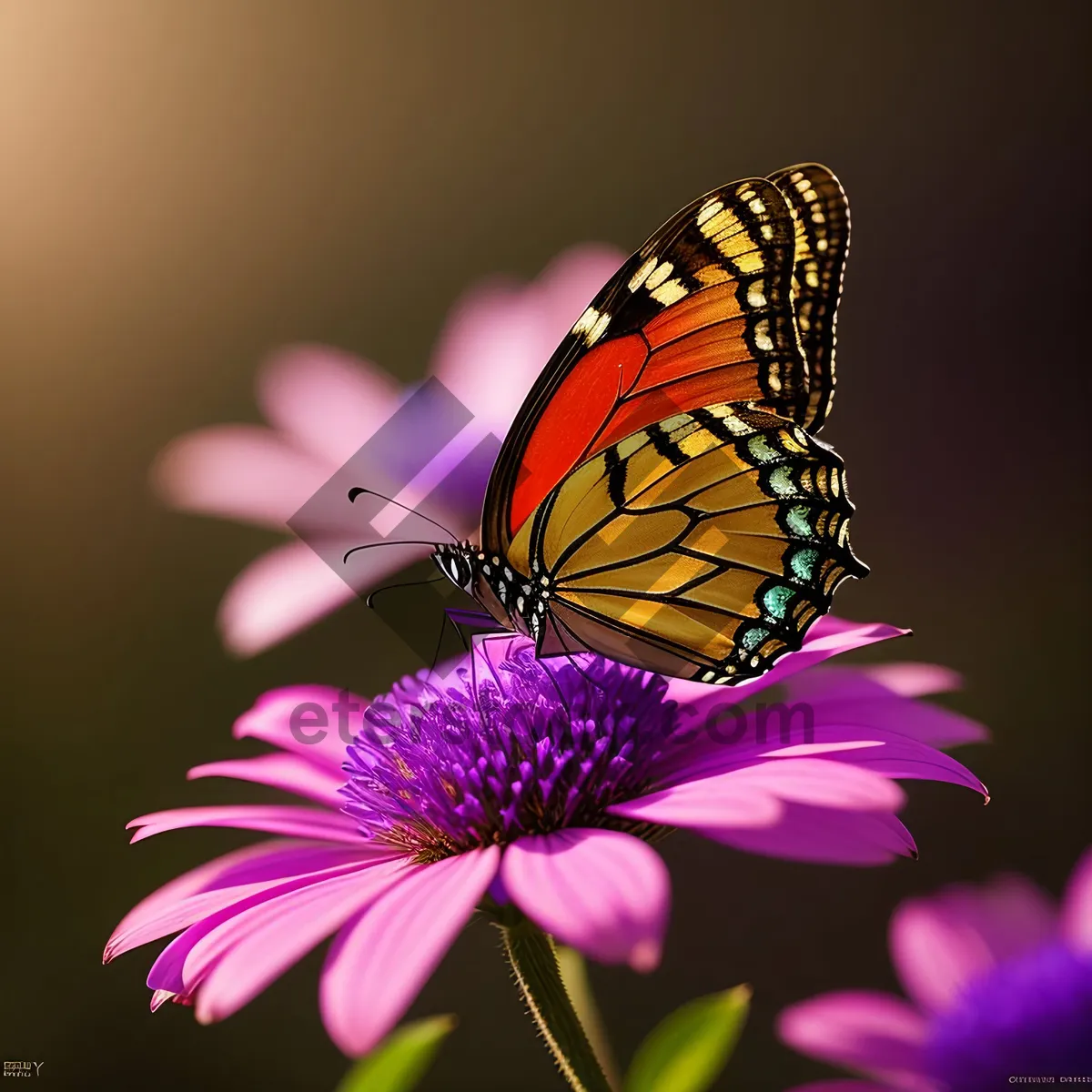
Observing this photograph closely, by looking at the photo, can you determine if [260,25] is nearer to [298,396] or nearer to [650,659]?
[298,396]

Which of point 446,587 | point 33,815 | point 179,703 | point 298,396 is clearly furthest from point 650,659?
point 33,815

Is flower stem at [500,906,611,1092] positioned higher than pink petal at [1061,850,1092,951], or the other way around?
flower stem at [500,906,611,1092]

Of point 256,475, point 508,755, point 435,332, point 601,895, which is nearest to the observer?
point 601,895

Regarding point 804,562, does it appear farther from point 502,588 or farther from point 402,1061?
point 402,1061

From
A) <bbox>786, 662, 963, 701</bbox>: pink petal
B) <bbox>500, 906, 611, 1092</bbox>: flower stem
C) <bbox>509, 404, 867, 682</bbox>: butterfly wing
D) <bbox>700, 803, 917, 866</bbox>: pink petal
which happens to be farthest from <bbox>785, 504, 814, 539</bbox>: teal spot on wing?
<bbox>500, 906, 611, 1092</bbox>: flower stem

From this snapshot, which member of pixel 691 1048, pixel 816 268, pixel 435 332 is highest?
pixel 435 332

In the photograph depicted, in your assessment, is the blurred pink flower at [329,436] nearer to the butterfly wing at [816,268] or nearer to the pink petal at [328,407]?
the pink petal at [328,407]

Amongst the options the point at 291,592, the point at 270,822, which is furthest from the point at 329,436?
the point at 270,822

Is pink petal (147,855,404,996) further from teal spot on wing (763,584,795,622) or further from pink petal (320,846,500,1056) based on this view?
teal spot on wing (763,584,795,622)
